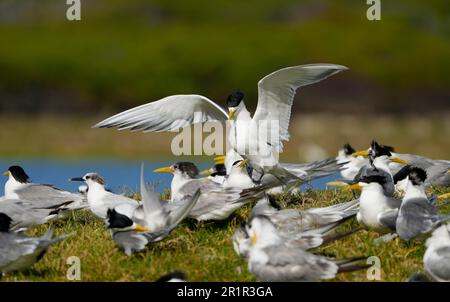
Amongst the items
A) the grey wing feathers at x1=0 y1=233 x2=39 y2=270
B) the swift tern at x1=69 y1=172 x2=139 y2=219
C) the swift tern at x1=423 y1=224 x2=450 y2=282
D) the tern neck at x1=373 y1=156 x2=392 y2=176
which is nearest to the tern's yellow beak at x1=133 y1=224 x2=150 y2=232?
the swift tern at x1=69 y1=172 x2=139 y2=219

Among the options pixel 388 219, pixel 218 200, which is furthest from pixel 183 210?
pixel 388 219

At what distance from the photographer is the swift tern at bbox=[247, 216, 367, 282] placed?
6.04 metres

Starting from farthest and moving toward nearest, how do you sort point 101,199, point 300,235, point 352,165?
point 352,165 → point 101,199 → point 300,235

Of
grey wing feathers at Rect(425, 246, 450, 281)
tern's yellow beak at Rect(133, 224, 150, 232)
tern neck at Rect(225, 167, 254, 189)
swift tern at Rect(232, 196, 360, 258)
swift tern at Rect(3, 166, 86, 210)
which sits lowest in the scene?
grey wing feathers at Rect(425, 246, 450, 281)

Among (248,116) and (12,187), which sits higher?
(248,116)

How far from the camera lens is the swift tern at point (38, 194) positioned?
8086 mm

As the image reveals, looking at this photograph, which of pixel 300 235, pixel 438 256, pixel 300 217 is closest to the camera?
pixel 438 256

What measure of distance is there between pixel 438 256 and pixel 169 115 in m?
3.56

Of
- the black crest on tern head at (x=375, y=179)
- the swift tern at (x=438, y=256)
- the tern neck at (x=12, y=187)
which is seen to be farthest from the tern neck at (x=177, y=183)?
the swift tern at (x=438, y=256)

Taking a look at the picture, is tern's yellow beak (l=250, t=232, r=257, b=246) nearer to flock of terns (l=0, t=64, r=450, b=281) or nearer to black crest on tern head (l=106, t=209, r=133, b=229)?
flock of terns (l=0, t=64, r=450, b=281)

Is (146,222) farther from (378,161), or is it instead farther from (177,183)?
(378,161)

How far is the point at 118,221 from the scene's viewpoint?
6875mm
